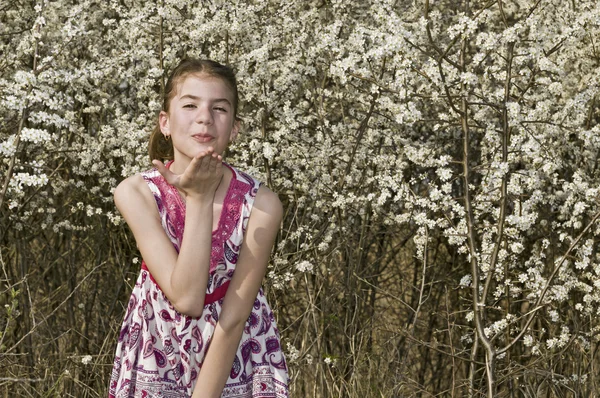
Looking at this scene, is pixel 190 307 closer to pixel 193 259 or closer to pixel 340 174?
pixel 193 259

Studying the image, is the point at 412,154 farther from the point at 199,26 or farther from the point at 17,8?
the point at 17,8

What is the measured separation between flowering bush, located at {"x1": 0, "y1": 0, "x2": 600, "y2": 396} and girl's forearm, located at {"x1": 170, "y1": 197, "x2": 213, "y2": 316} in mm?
2195

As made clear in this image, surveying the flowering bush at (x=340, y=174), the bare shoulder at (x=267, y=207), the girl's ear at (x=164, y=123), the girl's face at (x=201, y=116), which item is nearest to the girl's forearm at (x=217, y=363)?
the bare shoulder at (x=267, y=207)

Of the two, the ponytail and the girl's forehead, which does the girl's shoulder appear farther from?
the ponytail

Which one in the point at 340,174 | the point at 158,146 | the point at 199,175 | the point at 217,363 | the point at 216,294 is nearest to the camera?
the point at 199,175

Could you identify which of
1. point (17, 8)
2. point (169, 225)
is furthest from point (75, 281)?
point (169, 225)

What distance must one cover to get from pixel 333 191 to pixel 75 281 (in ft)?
6.31

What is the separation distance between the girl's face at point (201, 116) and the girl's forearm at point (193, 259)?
0.21 meters

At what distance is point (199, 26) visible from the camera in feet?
16.4

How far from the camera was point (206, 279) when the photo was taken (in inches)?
82.7

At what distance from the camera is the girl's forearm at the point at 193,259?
81.7 inches

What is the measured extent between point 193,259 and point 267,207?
297 millimetres

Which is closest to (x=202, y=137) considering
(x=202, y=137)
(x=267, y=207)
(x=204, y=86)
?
(x=202, y=137)

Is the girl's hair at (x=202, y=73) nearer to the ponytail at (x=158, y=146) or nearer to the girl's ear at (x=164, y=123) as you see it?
the girl's ear at (x=164, y=123)
